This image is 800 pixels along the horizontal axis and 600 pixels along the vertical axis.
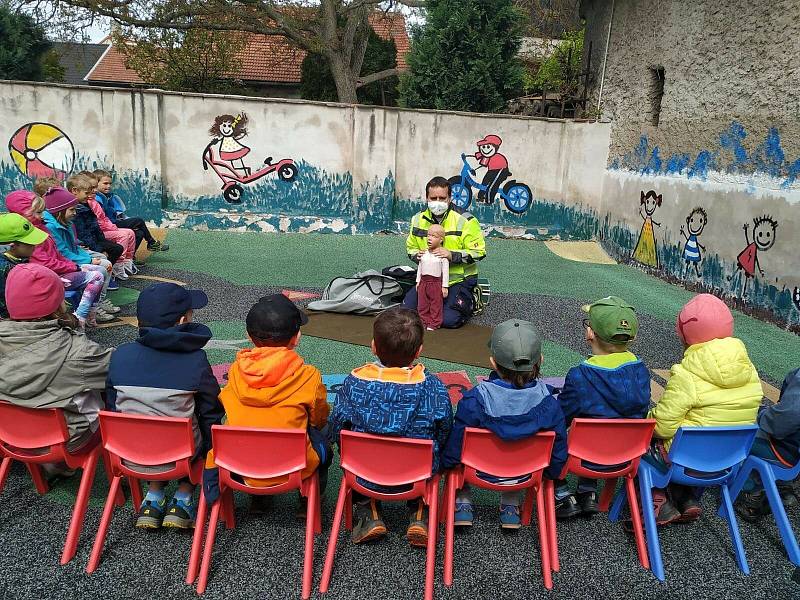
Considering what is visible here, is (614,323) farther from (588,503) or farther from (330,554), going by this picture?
(330,554)

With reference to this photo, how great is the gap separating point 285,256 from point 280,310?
7.04 meters

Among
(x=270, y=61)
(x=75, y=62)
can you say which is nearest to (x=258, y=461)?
(x=270, y=61)

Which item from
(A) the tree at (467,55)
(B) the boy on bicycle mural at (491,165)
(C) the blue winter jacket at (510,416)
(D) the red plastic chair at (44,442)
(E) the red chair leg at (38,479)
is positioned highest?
(A) the tree at (467,55)

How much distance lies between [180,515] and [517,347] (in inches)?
70.5

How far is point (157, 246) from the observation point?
30.6 ft

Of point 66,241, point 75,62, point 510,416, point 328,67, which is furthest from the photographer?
point 75,62

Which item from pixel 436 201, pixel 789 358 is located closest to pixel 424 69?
pixel 436 201

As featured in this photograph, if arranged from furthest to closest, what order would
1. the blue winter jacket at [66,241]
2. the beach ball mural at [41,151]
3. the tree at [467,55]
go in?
the tree at [467,55]
the beach ball mural at [41,151]
the blue winter jacket at [66,241]

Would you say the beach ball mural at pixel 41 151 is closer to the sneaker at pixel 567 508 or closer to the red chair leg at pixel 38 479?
the red chair leg at pixel 38 479

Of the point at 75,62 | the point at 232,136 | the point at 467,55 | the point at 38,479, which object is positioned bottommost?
the point at 38,479

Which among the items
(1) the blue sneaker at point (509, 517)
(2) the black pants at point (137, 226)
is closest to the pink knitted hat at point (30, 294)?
(1) the blue sneaker at point (509, 517)

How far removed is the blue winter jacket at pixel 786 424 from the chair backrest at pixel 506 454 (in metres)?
1.28

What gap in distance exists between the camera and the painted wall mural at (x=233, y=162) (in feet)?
36.7

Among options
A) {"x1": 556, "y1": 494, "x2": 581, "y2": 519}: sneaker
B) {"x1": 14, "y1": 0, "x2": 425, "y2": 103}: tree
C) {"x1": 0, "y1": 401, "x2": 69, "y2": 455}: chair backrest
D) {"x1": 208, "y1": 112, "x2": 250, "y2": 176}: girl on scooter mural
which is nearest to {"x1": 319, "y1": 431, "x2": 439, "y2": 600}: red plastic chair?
{"x1": 556, "y1": 494, "x2": 581, "y2": 519}: sneaker
